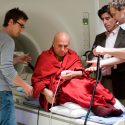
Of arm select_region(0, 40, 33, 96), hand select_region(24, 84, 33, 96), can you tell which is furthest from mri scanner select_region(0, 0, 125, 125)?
arm select_region(0, 40, 33, 96)

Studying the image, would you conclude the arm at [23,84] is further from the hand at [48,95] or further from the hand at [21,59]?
the hand at [21,59]

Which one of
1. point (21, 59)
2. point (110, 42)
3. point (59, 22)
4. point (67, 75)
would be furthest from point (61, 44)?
point (59, 22)

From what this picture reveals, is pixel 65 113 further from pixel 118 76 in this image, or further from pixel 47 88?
pixel 118 76

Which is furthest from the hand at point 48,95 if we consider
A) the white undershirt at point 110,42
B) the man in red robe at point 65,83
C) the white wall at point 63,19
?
the white wall at point 63,19

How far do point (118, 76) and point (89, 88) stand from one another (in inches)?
11.9

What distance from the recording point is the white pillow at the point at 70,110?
7.18 feet

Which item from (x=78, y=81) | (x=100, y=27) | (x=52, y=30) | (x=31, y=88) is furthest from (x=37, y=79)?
(x=100, y=27)

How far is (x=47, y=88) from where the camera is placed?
2.44 m

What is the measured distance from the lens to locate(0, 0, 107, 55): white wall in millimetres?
3115

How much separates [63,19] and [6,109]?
134 centimetres

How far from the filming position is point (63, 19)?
10.4 ft

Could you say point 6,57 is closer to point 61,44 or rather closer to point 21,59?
point 61,44

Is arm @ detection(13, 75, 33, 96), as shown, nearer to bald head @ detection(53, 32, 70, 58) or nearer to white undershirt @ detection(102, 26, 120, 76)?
bald head @ detection(53, 32, 70, 58)

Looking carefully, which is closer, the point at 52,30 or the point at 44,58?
the point at 44,58
